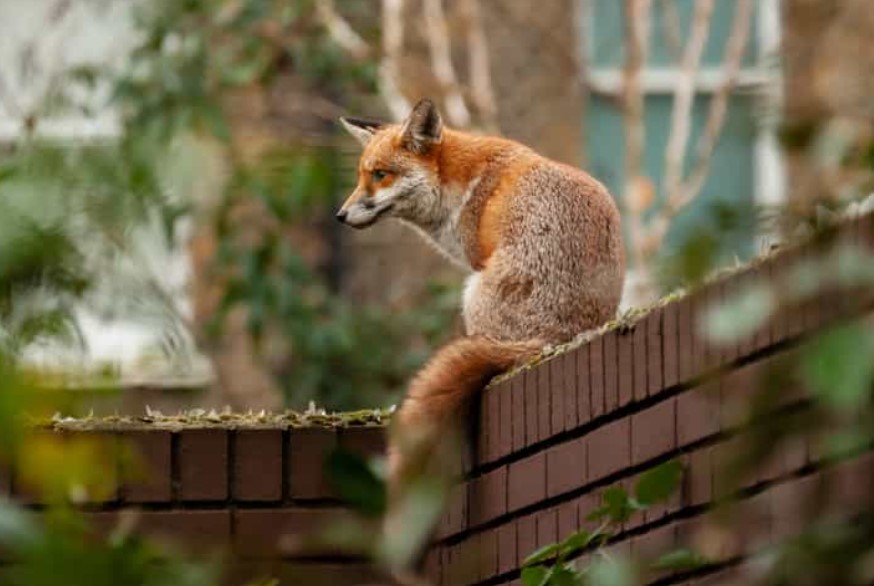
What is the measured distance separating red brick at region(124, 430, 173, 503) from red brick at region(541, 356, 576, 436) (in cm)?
82

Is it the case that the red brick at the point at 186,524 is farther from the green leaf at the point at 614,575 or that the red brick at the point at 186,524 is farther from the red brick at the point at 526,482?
the green leaf at the point at 614,575

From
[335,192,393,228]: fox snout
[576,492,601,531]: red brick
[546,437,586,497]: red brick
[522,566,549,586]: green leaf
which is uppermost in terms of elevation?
[335,192,393,228]: fox snout

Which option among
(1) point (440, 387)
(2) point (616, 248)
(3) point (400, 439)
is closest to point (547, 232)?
(2) point (616, 248)

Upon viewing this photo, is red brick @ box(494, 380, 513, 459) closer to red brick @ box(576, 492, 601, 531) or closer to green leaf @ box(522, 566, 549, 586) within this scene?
red brick @ box(576, 492, 601, 531)

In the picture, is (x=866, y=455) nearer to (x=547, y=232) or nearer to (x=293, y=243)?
(x=547, y=232)

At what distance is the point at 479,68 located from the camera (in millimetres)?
11508

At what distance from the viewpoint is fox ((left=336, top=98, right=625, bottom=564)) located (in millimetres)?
4754

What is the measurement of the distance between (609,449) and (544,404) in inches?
15.8

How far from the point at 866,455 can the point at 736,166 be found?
927 centimetres

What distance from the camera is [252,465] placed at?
14.8ft

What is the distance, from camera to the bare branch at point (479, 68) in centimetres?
1138

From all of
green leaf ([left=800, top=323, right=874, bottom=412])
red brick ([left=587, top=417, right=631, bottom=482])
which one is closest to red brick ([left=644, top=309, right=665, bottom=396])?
red brick ([left=587, top=417, right=631, bottom=482])

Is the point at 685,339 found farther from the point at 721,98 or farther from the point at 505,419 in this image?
the point at 721,98

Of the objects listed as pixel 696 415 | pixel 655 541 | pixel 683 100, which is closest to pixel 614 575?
pixel 696 415
